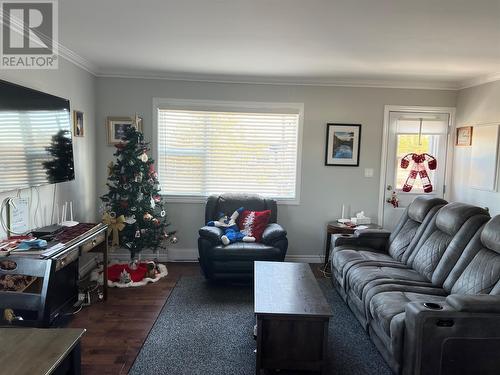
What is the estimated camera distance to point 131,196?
4.11 metres

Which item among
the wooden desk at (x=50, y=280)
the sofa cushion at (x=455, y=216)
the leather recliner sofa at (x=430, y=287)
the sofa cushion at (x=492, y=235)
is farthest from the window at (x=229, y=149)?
the sofa cushion at (x=492, y=235)

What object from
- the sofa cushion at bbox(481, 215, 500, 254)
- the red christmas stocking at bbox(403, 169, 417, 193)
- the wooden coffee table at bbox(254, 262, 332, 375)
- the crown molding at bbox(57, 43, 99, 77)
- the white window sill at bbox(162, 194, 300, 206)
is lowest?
the wooden coffee table at bbox(254, 262, 332, 375)

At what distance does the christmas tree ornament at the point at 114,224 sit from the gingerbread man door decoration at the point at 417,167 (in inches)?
142

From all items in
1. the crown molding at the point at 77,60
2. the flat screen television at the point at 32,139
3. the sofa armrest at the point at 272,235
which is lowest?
the sofa armrest at the point at 272,235

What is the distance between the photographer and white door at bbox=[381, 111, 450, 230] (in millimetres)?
4836

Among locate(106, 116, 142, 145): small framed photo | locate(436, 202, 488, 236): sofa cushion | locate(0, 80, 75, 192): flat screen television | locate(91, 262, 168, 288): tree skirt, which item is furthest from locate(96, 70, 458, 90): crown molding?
locate(91, 262, 168, 288): tree skirt

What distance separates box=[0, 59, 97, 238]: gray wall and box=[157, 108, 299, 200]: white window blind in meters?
0.86

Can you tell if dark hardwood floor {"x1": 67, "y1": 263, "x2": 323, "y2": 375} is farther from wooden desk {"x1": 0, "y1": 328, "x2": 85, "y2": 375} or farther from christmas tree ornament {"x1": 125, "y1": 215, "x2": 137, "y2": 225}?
wooden desk {"x1": 0, "y1": 328, "x2": 85, "y2": 375}

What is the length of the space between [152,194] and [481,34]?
3.53m

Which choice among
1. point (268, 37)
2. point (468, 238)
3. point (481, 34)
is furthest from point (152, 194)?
point (481, 34)

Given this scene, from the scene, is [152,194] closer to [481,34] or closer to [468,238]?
[468,238]

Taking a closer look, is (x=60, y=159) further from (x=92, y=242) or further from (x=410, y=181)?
(x=410, y=181)

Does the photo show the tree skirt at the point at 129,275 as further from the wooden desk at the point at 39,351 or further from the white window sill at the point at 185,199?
the wooden desk at the point at 39,351

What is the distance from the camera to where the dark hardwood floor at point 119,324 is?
259 centimetres
